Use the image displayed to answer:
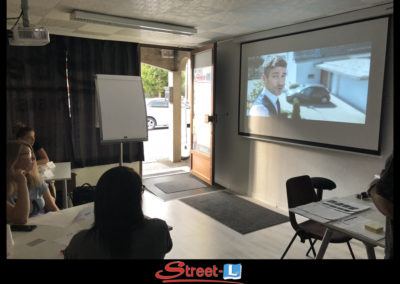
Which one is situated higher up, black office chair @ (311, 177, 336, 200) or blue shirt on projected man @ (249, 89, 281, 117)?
blue shirt on projected man @ (249, 89, 281, 117)

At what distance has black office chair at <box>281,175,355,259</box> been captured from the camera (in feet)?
7.86

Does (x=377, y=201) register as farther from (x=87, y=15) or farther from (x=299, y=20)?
(x=87, y=15)

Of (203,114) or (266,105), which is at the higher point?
(266,105)

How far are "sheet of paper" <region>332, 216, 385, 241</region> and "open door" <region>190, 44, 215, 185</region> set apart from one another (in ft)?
10.3

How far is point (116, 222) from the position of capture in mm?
1181

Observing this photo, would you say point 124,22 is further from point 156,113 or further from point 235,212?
point 156,113

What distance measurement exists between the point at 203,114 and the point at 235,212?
2.03 m

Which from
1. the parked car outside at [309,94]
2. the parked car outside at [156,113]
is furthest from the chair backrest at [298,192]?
the parked car outside at [156,113]

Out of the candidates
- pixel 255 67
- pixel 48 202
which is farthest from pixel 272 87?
pixel 48 202

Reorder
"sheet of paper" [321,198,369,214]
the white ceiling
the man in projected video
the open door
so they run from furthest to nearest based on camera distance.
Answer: the open door
the man in projected video
the white ceiling
"sheet of paper" [321,198,369,214]

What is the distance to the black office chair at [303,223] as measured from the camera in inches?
94.3

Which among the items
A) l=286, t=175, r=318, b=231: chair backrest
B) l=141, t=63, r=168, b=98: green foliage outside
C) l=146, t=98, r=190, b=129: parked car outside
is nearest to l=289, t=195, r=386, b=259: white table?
l=286, t=175, r=318, b=231: chair backrest

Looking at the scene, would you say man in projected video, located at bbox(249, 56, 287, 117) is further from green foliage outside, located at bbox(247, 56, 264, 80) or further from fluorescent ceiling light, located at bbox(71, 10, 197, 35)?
fluorescent ceiling light, located at bbox(71, 10, 197, 35)

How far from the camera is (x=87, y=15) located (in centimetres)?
323
